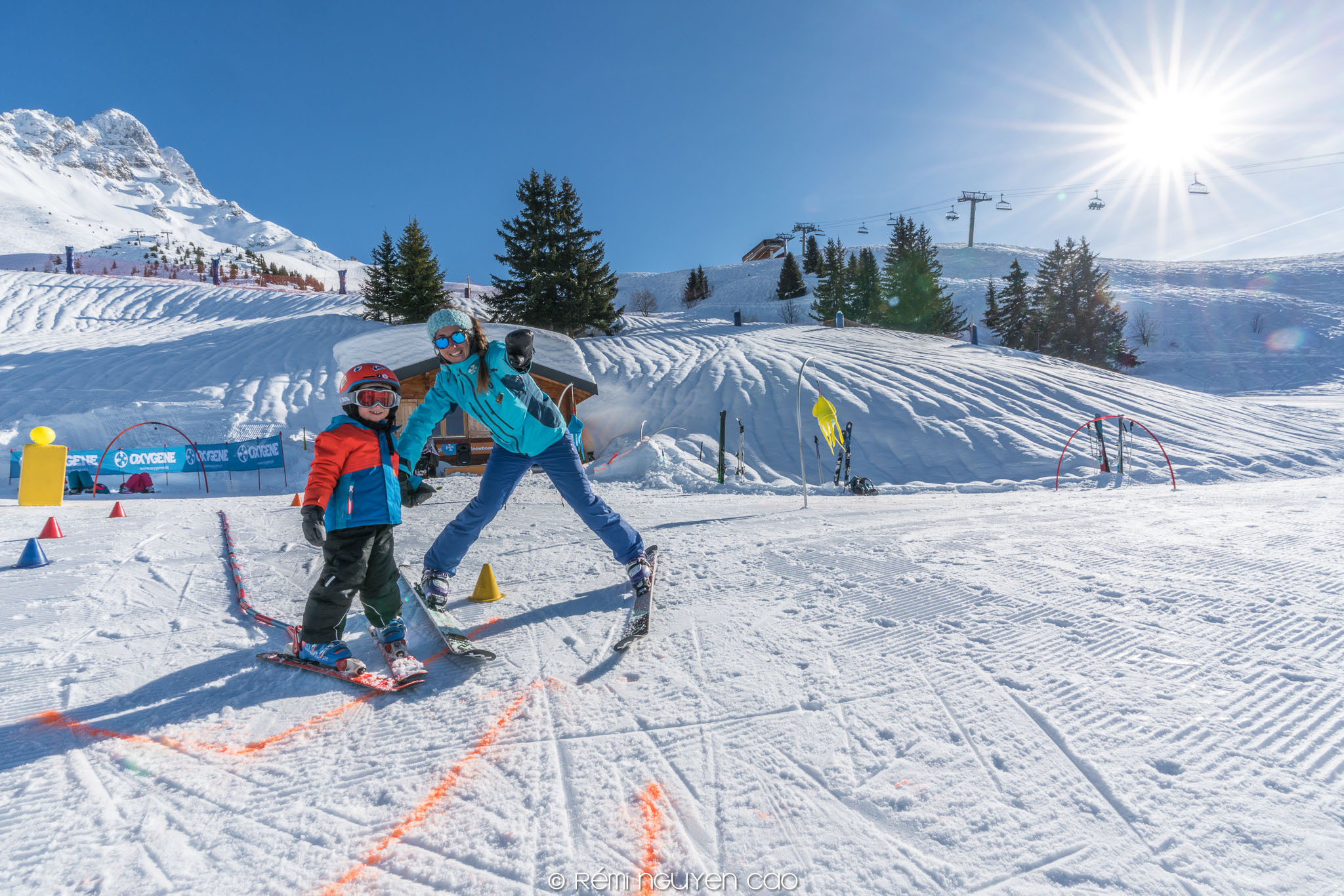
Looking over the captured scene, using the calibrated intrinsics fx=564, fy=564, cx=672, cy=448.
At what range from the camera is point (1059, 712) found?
6.45 feet

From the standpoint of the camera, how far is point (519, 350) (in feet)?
10.4

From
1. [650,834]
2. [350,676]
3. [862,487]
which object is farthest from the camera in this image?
[862,487]

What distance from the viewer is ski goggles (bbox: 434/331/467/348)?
294 cm

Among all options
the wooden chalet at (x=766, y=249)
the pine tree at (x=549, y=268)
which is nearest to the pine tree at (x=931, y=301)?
the pine tree at (x=549, y=268)

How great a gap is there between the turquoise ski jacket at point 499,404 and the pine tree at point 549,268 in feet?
76.9

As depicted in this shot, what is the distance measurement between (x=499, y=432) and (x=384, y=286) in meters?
28.7

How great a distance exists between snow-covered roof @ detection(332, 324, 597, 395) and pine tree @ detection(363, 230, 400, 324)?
6.92 metres

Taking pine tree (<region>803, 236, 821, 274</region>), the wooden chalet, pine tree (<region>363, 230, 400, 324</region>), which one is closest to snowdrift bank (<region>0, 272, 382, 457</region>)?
pine tree (<region>363, 230, 400, 324</region>)

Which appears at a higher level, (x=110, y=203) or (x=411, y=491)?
Answer: (x=110, y=203)

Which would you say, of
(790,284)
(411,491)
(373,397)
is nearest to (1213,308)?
(790,284)

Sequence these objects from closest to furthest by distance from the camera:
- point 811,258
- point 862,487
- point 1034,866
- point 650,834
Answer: point 1034,866 → point 650,834 → point 862,487 → point 811,258

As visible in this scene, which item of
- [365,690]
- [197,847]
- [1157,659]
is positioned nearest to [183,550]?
[365,690]

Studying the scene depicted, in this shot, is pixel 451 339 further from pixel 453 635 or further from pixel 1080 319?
pixel 1080 319

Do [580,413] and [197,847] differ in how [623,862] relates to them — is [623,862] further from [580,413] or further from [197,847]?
[580,413]
